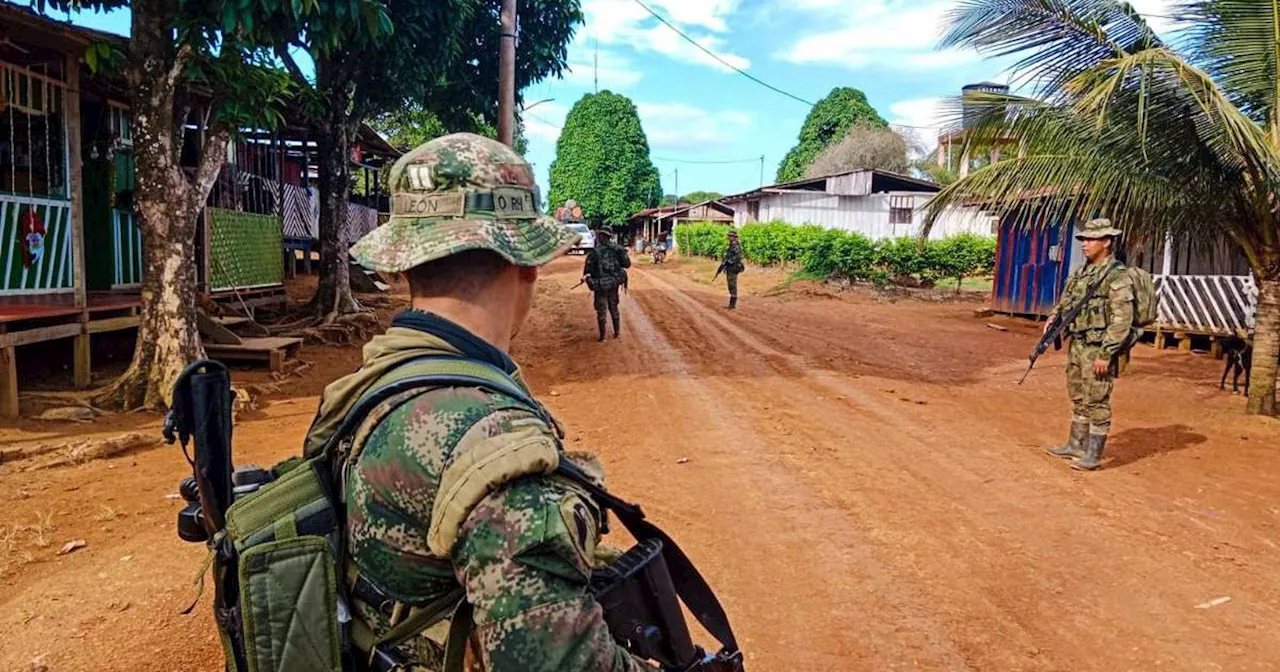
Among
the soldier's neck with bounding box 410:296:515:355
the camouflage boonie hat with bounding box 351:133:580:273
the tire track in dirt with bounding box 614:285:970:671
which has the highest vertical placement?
the camouflage boonie hat with bounding box 351:133:580:273

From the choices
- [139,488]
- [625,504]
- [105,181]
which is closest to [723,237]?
[105,181]

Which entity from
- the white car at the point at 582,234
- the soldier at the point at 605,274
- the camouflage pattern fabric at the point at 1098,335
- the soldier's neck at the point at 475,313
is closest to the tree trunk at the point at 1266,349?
the camouflage pattern fabric at the point at 1098,335

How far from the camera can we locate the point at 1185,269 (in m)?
14.1

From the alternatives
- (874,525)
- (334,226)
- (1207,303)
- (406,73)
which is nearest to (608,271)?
(406,73)

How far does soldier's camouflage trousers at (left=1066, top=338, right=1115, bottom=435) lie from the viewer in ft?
19.6

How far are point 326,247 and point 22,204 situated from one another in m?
5.33

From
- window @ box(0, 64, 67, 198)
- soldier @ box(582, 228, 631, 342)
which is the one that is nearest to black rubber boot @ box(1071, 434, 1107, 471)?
soldier @ box(582, 228, 631, 342)

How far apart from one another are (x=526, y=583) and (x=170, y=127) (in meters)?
7.42

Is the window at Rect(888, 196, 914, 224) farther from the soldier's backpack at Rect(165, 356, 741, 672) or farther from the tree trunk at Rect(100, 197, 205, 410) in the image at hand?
the soldier's backpack at Rect(165, 356, 741, 672)

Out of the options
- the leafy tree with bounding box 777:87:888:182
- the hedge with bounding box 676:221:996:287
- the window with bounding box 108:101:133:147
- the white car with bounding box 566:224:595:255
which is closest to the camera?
the white car with bounding box 566:224:595:255

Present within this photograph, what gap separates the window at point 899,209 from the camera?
86.7 ft

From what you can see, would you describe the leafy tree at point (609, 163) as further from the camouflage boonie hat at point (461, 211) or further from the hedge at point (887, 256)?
the camouflage boonie hat at point (461, 211)

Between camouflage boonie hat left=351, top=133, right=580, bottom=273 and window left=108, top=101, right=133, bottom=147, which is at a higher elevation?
window left=108, top=101, right=133, bottom=147

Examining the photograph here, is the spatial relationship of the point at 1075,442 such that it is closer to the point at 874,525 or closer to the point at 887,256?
the point at 874,525
